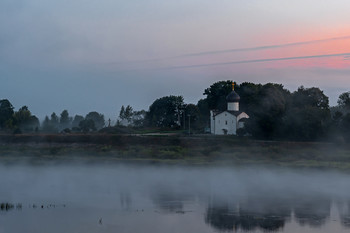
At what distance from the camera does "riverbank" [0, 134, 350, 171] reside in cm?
4203

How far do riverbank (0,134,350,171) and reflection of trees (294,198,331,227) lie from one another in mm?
13215

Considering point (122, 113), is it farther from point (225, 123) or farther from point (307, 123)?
point (307, 123)

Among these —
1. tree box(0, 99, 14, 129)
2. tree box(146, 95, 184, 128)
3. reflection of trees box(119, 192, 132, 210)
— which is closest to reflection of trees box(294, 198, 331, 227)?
reflection of trees box(119, 192, 132, 210)

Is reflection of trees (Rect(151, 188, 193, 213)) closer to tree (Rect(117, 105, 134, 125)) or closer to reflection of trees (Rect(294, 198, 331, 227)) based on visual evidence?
reflection of trees (Rect(294, 198, 331, 227))

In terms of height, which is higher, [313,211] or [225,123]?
[225,123]

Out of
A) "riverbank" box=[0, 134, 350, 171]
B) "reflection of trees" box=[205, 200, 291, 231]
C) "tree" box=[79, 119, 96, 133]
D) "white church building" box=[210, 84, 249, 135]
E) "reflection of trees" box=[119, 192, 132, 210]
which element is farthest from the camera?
"tree" box=[79, 119, 96, 133]

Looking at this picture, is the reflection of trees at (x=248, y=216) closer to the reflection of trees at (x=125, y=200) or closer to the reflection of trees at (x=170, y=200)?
the reflection of trees at (x=170, y=200)

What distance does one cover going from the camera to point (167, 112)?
9069 cm

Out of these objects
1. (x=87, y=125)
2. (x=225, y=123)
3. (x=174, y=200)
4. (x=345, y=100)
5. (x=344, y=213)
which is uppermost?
(x=345, y=100)

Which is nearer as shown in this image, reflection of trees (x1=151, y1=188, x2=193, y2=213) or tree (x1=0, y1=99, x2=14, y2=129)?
reflection of trees (x1=151, y1=188, x2=193, y2=213)

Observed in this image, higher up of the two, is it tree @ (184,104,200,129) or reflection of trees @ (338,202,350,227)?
tree @ (184,104,200,129)

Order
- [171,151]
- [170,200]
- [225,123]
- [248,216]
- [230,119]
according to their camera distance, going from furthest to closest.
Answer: [225,123]
[230,119]
[171,151]
[170,200]
[248,216]

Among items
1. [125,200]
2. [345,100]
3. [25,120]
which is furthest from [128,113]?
[125,200]

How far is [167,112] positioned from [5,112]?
28.5 meters
